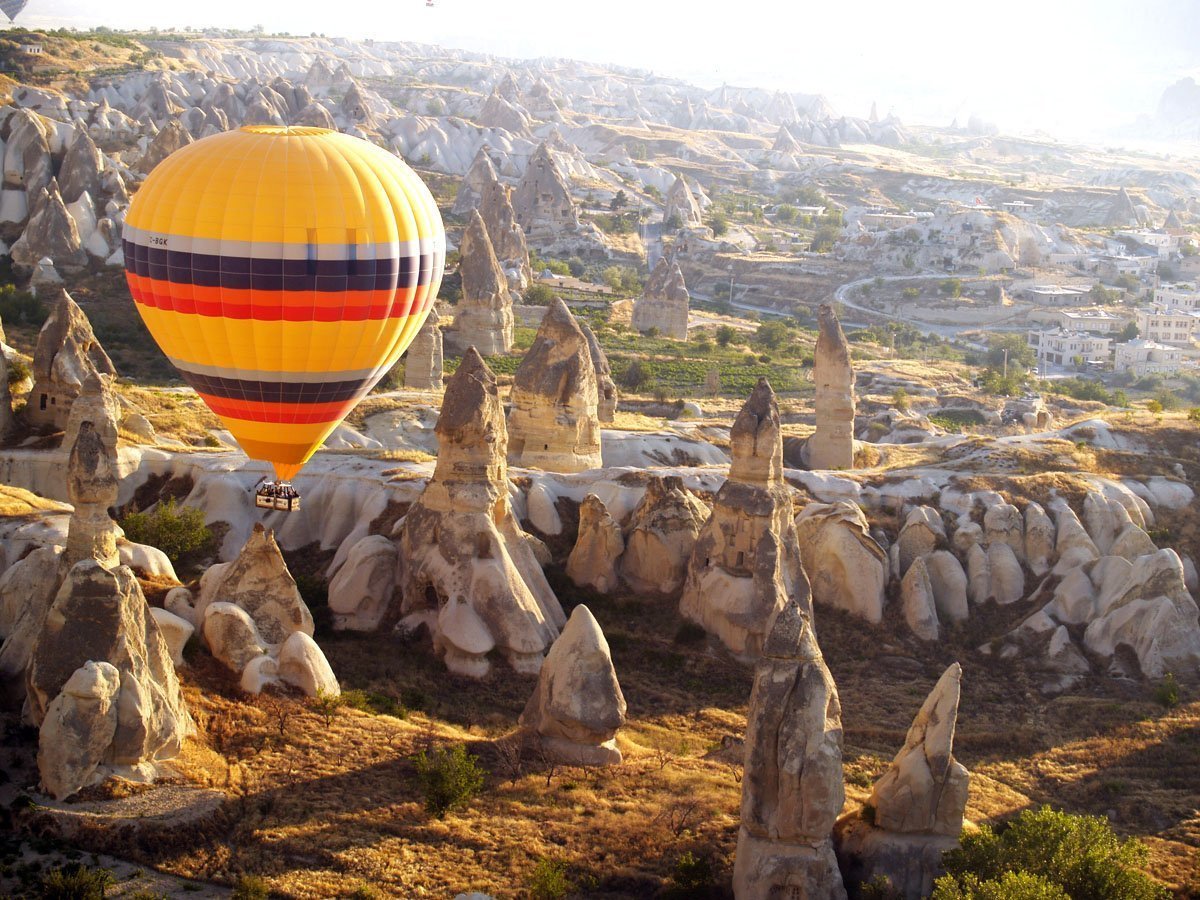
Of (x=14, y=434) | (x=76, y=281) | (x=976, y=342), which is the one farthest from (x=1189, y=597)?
(x=976, y=342)

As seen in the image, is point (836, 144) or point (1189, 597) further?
point (836, 144)

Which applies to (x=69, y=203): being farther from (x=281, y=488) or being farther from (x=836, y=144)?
(x=836, y=144)

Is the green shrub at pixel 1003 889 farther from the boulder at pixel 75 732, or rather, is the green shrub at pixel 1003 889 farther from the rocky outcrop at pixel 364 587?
the rocky outcrop at pixel 364 587

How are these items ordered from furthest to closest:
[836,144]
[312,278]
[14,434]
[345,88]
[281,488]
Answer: [836,144]
[345,88]
[14,434]
[281,488]
[312,278]

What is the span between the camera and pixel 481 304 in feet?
158

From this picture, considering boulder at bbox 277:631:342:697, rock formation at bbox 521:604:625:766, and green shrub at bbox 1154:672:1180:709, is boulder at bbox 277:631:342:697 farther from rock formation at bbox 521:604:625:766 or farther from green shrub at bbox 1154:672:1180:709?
green shrub at bbox 1154:672:1180:709

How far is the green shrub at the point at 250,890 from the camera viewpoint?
13391 millimetres

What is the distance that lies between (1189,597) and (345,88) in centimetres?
9526

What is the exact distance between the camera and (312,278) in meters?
18.1

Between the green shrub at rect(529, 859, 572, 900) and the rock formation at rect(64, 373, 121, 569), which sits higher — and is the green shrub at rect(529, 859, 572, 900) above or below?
below

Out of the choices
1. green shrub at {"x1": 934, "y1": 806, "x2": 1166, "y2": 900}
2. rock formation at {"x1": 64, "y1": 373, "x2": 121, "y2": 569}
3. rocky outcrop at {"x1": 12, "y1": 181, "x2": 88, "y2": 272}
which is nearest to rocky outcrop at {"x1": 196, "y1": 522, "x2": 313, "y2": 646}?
rock formation at {"x1": 64, "y1": 373, "x2": 121, "y2": 569}

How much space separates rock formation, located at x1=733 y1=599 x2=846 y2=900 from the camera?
13.9 m

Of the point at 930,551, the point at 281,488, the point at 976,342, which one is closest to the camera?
the point at 281,488

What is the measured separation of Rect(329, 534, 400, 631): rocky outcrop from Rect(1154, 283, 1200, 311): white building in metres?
60.7
